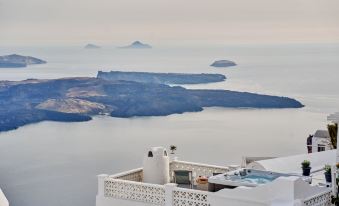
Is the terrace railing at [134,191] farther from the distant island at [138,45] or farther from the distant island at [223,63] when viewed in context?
the distant island at [138,45]

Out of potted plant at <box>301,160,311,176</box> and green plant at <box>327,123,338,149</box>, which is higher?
green plant at <box>327,123,338,149</box>

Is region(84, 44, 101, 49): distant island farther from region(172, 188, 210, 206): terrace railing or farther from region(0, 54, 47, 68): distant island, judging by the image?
region(172, 188, 210, 206): terrace railing

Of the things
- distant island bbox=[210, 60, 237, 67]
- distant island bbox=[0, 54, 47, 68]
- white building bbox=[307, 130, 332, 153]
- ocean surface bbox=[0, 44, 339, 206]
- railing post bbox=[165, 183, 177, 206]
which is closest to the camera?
railing post bbox=[165, 183, 177, 206]

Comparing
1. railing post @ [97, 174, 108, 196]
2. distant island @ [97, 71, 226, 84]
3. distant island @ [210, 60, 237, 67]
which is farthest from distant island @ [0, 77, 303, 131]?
railing post @ [97, 174, 108, 196]

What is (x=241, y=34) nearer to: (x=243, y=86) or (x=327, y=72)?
(x=243, y=86)

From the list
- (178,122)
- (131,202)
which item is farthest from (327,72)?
(131,202)
